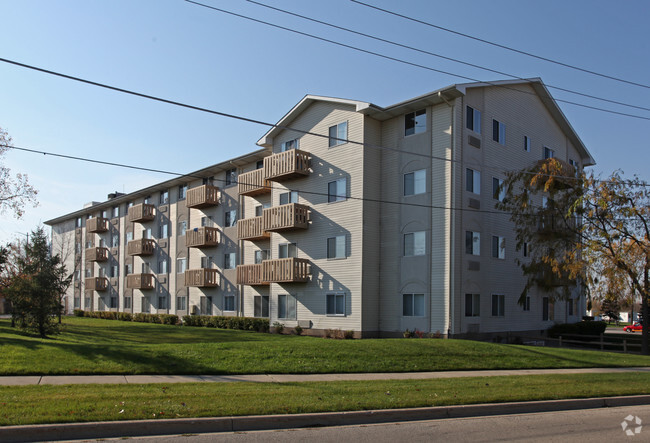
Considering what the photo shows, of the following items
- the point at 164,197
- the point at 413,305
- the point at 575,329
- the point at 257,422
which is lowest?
the point at 575,329

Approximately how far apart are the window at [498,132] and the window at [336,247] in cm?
944

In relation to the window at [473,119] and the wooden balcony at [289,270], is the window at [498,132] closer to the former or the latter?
the window at [473,119]

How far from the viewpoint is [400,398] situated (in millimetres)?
10977

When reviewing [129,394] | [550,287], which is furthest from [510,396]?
[550,287]

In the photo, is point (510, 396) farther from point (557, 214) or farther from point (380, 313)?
point (557, 214)

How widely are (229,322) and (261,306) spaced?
2715 mm

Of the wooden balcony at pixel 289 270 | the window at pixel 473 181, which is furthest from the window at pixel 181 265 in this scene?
the window at pixel 473 181

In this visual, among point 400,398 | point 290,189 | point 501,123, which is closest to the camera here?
point 400,398

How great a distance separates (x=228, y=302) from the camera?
37.9m

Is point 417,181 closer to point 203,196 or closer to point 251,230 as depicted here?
point 251,230

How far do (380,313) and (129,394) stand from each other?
726 inches

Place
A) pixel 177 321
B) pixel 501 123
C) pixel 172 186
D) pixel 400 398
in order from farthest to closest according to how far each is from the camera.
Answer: pixel 172 186, pixel 177 321, pixel 501 123, pixel 400 398

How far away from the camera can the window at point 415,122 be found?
88.1 ft

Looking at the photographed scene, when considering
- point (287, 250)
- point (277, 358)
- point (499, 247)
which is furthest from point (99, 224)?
point (277, 358)
